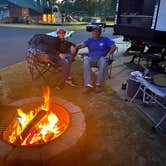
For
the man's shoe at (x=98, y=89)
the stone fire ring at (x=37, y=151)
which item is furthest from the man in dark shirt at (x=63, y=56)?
the stone fire ring at (x=37, y=151)

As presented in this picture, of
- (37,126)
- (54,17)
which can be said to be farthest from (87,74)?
(54,17)

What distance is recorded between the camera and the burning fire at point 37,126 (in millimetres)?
2211

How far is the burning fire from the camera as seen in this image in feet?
7.25

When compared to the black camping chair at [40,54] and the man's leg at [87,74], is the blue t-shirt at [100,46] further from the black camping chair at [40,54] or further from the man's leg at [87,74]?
the black camping chair at [40,54]

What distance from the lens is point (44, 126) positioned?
2.42 meters

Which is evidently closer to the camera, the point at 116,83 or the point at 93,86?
the point at 93,86

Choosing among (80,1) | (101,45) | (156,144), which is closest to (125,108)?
(156,144)

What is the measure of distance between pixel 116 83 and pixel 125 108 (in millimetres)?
1352

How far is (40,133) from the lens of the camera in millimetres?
2309

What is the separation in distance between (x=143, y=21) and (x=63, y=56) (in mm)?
4268

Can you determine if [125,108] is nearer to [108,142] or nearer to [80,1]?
[108,142]

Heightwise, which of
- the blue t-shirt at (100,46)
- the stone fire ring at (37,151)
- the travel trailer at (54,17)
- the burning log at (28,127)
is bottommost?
the travel trailer at (54,17)

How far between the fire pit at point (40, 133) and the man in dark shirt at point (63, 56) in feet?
5.73

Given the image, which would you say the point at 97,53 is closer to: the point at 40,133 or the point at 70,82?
the point at 70,82
